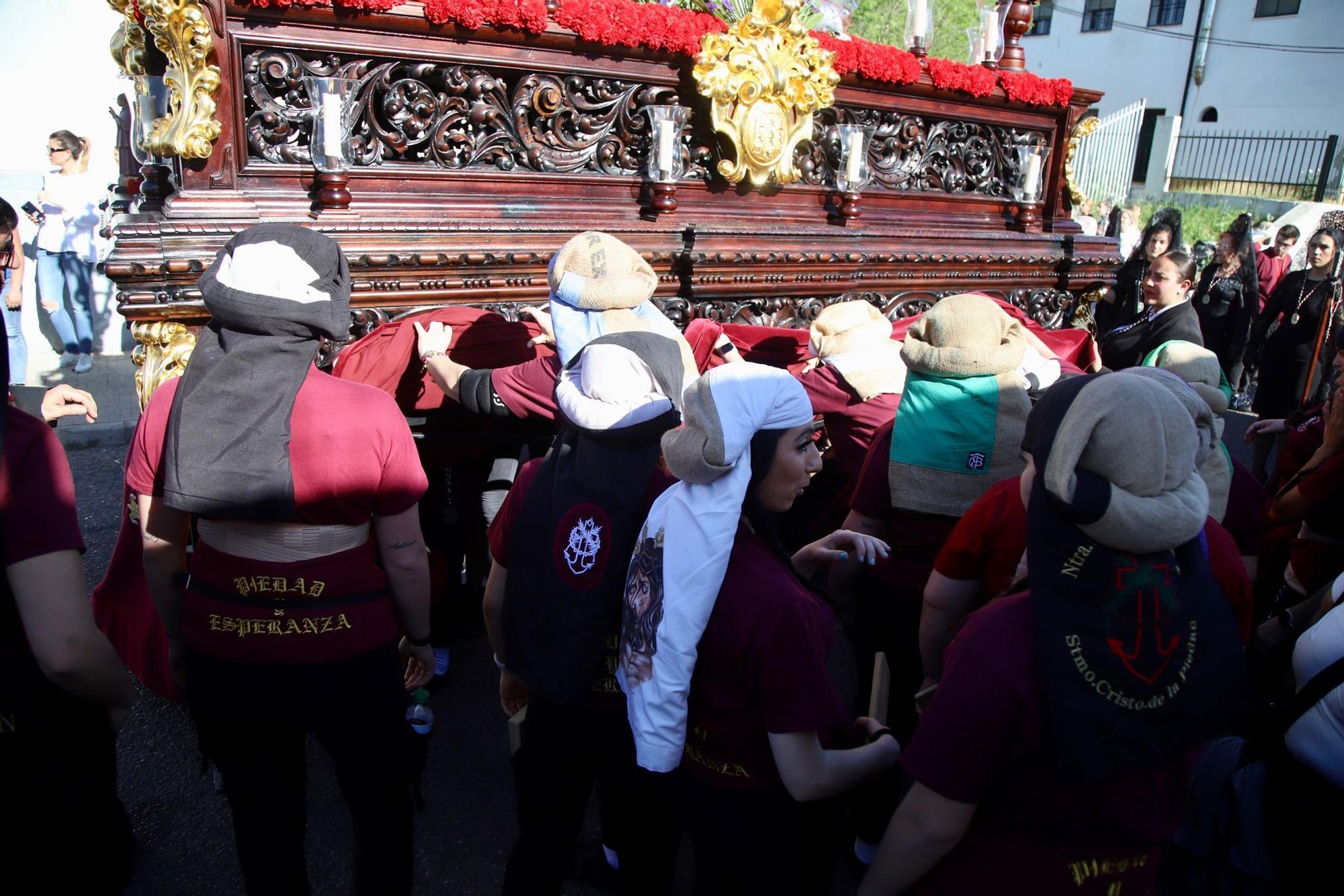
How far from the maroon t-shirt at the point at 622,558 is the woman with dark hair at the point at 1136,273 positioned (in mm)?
3840

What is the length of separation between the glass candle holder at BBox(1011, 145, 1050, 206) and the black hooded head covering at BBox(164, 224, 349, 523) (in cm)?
444

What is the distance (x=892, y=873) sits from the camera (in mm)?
1615

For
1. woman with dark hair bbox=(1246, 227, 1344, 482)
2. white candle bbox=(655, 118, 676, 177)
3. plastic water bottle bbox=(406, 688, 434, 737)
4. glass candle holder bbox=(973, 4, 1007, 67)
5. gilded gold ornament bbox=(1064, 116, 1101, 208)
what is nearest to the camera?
plastic water bottle bbox=(406, 688, 434, 737)

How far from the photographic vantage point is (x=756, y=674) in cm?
166

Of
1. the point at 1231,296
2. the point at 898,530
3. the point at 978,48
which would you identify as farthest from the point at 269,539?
the point at 1231,296

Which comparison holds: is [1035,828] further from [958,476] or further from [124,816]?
[124,816]

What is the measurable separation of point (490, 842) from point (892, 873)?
162 cm

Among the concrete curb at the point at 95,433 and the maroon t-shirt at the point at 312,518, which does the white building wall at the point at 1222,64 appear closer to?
the concrete curb at the point at 95,433

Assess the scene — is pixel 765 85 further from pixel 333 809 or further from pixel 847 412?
pixel 333 809

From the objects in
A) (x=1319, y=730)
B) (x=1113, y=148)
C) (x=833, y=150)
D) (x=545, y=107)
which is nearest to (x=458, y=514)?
(x=545, y=107)

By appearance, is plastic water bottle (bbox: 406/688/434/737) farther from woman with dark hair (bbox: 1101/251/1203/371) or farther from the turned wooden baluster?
the turned wooden baluster

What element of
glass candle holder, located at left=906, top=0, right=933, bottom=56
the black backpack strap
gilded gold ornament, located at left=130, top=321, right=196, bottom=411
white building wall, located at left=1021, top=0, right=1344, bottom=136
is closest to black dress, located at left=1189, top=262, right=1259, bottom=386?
glass candle holder, located at left=906, top=0, right=933, bottom=56

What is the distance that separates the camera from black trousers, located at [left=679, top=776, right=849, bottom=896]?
179 centimetres

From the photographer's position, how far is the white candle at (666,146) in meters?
4.02
